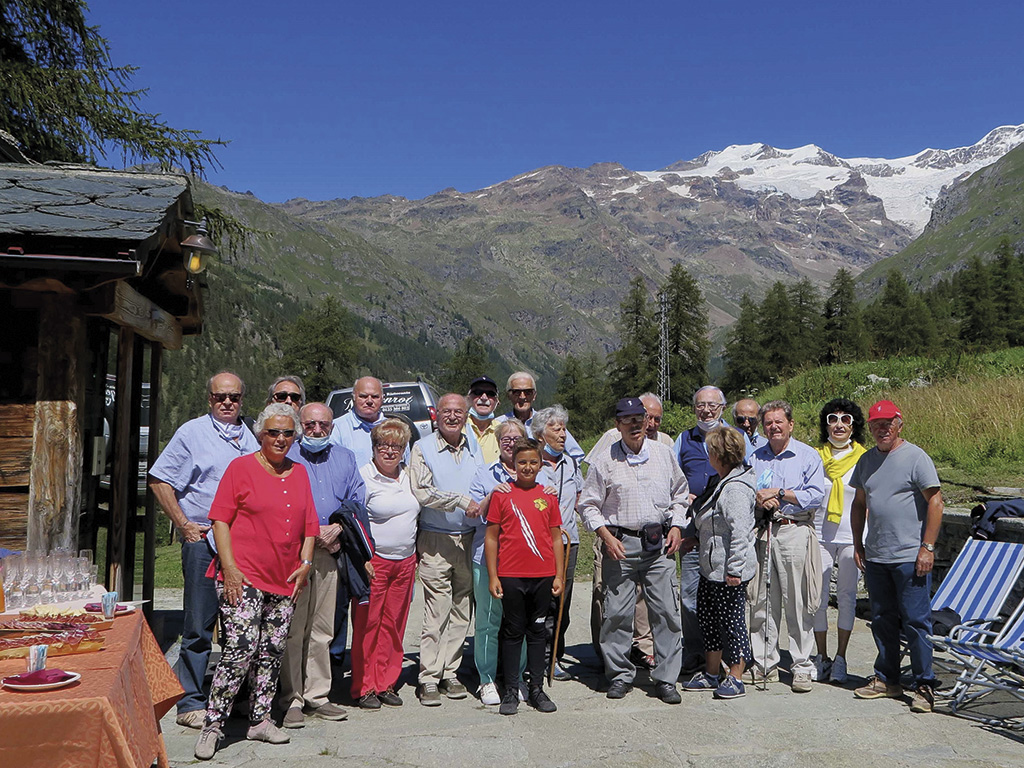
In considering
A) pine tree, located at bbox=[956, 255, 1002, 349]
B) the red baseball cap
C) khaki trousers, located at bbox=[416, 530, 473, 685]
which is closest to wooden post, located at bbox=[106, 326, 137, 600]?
khaki trousers, located at bbox=[416, 530, 473, 685]

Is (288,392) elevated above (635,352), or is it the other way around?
(635,352)

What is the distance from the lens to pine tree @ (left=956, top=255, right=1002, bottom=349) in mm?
61500

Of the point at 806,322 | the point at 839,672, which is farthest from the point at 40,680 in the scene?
the point at 806,322

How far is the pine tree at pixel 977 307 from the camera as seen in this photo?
2421 inches

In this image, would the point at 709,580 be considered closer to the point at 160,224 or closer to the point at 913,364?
the point at 160,224

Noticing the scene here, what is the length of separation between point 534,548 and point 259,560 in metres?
1.70

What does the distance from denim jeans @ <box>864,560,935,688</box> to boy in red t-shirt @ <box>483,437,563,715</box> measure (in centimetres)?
209

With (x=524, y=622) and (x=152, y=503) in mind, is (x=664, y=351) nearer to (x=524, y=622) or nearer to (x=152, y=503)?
(x=152, y=503)

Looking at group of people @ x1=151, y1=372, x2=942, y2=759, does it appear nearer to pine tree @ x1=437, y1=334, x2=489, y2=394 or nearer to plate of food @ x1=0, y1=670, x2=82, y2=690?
plate of food @ x1=0, y1=670, x2=82, y2=690

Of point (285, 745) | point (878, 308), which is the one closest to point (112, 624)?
point (285, 745)

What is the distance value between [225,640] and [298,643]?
612 millimetres

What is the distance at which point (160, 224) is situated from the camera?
4.81 m

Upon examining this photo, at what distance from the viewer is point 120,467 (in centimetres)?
612

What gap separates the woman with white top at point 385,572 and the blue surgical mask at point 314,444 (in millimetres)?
327
